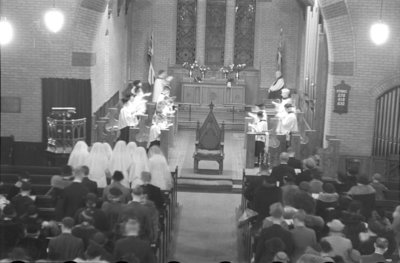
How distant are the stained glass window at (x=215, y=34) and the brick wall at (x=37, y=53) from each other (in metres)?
13.1

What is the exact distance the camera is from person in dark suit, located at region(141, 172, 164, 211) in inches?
469

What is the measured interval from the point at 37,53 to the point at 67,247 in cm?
962

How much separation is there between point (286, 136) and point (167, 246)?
6728 millimetres

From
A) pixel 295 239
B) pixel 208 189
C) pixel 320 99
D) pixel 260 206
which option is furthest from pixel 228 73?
pixel 295 239

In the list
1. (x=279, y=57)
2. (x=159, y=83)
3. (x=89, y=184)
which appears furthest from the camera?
(x=279, y=57)

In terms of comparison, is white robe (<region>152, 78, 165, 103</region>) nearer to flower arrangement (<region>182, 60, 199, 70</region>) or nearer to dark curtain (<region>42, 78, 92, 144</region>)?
dark curtain (<region>42, 78, 92, 144</region>)

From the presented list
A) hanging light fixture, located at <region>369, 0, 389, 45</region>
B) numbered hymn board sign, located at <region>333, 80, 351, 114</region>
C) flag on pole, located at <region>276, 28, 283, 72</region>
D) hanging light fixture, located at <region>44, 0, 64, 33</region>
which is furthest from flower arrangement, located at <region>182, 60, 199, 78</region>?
hanging light fixture, located at <region>369, 0, 389, 45</region>

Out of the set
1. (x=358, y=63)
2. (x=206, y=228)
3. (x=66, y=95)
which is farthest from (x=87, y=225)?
(x=358, y=63)

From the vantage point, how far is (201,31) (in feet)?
100

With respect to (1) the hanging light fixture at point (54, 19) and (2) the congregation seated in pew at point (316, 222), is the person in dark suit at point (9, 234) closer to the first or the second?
(2) the congregation seated in pew at point (316, 222)

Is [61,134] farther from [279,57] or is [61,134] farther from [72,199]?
[279,57]

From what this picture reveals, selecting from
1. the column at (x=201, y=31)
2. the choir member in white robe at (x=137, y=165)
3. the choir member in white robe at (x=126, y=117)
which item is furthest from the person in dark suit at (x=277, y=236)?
the column at (x=201, y=31)

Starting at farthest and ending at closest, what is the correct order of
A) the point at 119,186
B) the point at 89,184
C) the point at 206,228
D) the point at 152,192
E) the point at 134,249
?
the point at 206,228 < the point at 152,192 < the point at 89,184 < the point at 119,186 < the point at 134,249

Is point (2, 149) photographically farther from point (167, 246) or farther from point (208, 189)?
point (167, 246)
